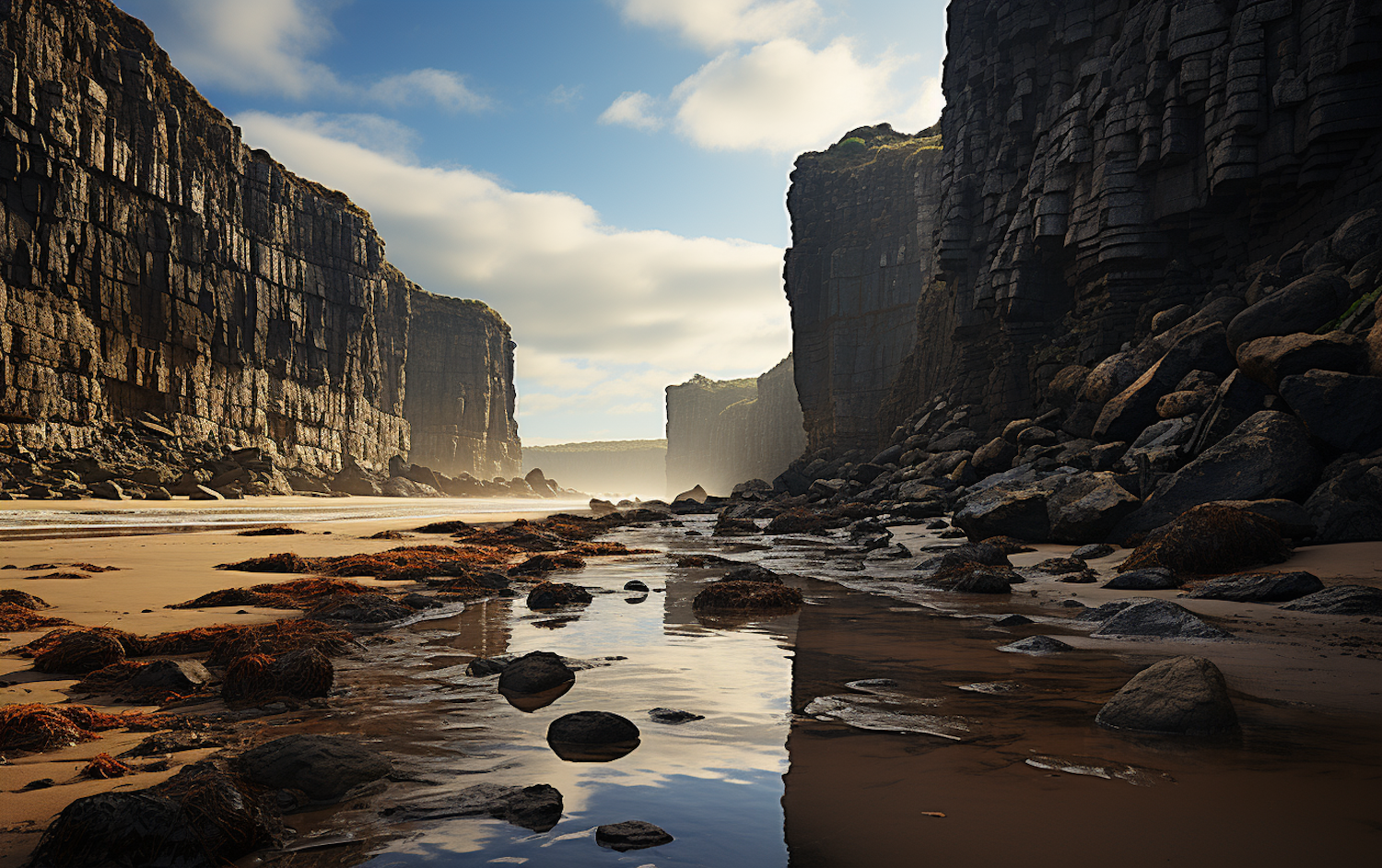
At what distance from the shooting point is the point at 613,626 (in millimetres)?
6242

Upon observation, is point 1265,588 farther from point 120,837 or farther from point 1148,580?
point 120,837

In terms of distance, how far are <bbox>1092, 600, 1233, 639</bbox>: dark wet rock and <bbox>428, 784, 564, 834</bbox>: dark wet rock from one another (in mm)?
4481

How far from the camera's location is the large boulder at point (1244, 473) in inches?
333

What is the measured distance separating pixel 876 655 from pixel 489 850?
3356mm

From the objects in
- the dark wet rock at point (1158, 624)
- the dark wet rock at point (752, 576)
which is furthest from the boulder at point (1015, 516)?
the dark wet rock at point (1158, 624)

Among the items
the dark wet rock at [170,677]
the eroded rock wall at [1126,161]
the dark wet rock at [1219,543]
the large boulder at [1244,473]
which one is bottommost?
the dark wet rock at [170,677]

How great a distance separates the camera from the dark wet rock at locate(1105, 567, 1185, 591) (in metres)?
6.99

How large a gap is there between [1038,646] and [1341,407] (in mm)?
6731

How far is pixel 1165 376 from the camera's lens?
1376 centimetres

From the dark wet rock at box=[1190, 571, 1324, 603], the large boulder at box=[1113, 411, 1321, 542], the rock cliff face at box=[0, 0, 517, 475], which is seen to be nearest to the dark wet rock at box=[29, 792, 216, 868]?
the dark wet rock at box=[1190, 571, 1324, 603]

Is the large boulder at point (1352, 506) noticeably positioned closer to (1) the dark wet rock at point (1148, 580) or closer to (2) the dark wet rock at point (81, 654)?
(1) the dark wet rock at point (1148, 580)

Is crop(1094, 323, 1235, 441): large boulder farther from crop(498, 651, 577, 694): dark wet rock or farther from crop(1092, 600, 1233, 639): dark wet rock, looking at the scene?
crop(498, 651, 577, 694): dark wet rock

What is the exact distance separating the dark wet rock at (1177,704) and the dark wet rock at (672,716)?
73.7 inches

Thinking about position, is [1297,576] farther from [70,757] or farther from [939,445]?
[939,445]
